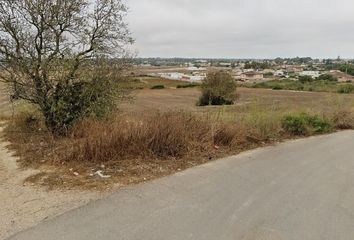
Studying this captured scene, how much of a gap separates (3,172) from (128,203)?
2.73 meters

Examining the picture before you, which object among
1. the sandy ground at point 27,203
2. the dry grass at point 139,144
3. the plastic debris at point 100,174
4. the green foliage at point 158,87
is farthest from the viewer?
the green foliage at point 158,87

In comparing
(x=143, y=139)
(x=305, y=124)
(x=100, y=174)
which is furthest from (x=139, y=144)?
(x=305, y=124)

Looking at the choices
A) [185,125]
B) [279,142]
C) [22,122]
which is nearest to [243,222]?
[185,125]

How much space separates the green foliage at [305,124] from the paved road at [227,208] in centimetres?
319

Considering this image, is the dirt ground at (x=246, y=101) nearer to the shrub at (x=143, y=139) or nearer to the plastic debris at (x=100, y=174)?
the shrub at (x=143, y=139)

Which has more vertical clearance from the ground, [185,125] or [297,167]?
[185,125]

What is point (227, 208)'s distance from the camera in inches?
173

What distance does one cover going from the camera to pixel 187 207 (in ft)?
14.5

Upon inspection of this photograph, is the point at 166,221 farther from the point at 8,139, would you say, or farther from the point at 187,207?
the point at 8,139

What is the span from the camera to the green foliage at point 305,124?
9750 mm

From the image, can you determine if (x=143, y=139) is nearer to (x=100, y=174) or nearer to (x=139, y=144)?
(x=139, y=144)

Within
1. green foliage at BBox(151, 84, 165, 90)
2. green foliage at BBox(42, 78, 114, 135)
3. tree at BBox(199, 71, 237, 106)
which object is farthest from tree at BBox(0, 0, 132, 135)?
green foliage at BBox(151, 84, 165, 90)

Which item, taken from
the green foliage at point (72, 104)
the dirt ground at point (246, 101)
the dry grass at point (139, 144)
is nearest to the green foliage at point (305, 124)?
the dry grass at point (139, 144)

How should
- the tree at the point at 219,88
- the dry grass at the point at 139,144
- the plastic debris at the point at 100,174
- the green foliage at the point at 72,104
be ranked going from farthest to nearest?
1. the tree at the point at 219,88
2. the green foliage at the point at 72,104
3. the dry grass at the point at 139,144
4. the plastic debris at the point at 100,174
